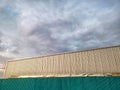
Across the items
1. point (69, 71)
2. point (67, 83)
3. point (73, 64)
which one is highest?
point (73, 64)

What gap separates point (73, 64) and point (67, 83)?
731cm

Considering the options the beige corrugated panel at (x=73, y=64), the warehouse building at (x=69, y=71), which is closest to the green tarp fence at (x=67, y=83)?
the warehouse building at (x=69, y=71)

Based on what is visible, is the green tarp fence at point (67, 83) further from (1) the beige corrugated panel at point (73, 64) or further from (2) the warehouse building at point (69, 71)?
(1) the beige corrugated panel at point (73, 64)

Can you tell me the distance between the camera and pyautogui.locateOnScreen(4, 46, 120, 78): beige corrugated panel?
1355 cm

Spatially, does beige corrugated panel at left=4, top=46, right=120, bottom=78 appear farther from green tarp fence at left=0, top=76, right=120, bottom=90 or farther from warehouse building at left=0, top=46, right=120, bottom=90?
green tarp fence at left=0, top=76, right=120, bottom=90

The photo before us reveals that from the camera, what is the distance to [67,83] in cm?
812

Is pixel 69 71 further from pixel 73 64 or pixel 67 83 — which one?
pixel 67 83

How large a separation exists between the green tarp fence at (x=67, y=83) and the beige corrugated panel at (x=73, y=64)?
20.8 ft

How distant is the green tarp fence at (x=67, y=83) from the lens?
6.99 metres

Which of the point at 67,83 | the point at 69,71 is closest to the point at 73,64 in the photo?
the point at 69,71

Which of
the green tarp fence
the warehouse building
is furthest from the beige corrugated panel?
the green tarp fence

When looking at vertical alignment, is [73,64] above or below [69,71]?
above

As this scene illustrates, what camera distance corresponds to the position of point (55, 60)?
1694cm

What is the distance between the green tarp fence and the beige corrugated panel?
20.8ft
